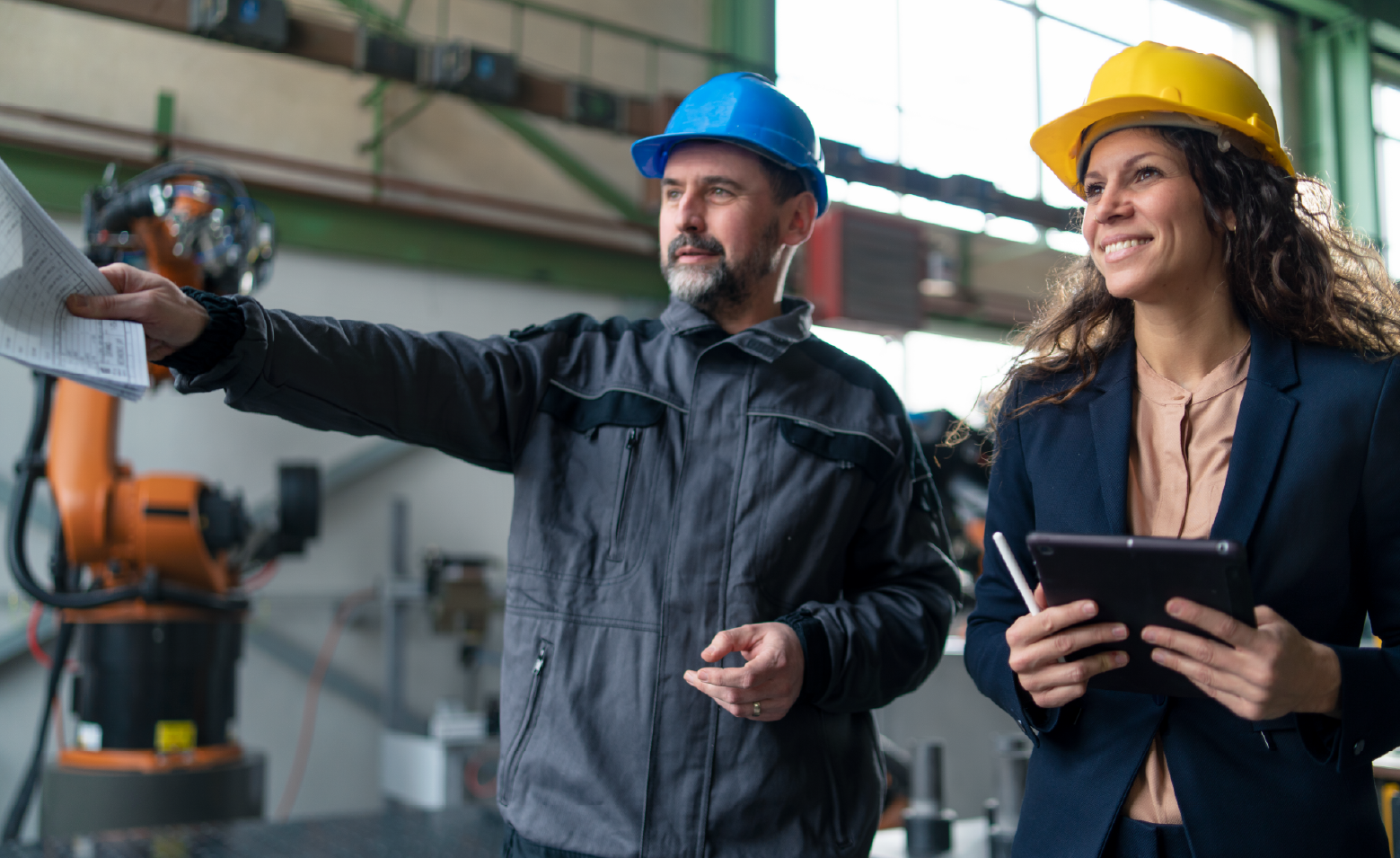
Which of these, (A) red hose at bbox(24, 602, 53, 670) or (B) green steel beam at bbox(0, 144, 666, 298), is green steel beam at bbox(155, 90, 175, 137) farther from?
(A) red hose at bbox(24, 602, 53, 670)

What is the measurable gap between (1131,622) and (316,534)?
330 centimetres

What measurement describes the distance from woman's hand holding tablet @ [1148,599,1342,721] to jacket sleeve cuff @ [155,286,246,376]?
3.28 feet

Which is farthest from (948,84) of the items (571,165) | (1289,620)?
(1289,620)

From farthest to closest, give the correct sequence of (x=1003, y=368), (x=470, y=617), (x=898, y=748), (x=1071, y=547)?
(x=470, y=617) → (x=898, y=748) → (x=1003, y=368) → (x=1071, y=547)

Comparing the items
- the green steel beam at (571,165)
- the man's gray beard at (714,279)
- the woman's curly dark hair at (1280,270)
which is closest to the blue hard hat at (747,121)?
the man's gray beard at (714,279)

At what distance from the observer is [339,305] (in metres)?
5.04

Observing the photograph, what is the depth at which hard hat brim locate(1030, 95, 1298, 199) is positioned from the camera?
1234mm

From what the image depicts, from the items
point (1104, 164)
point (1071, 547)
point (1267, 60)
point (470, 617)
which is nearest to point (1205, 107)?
point (1104, 164)

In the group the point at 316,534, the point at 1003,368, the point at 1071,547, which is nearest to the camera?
the point at 1071,547

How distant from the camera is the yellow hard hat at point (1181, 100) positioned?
1238mm

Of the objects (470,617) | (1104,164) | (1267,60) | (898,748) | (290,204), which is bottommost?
(898,748)

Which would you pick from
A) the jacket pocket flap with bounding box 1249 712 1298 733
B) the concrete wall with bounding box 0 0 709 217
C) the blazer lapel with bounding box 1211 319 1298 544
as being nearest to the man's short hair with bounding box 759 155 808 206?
the blazer lapel with bounding box 1211 319 1298 544

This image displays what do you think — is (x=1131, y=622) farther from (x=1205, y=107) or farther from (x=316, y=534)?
(x=316, y=534)

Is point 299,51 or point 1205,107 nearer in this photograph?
point 1205,107
